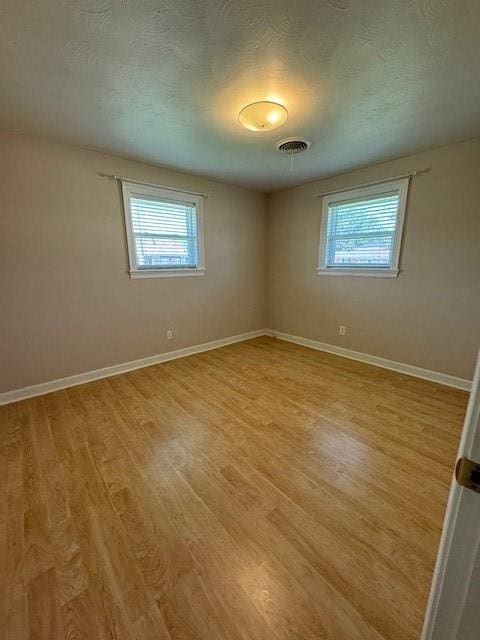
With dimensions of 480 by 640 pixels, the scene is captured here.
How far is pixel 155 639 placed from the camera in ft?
2.97

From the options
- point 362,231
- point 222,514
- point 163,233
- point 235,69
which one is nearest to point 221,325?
point 163,233

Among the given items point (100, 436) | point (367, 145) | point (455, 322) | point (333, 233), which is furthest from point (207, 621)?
point (333, 233)

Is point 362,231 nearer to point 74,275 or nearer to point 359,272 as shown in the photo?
point 359,272

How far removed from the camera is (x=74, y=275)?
2686 millimetres

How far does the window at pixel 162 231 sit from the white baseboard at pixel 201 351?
1.11 meters

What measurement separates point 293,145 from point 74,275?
2.56 metres

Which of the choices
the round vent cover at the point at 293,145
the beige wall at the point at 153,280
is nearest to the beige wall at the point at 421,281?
the beige wall at the point at 153,280

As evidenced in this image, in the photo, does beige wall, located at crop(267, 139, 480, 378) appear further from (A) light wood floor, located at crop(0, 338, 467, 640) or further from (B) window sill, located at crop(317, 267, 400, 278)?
(A) light wood floor, located at crop(0, 338, 467, 640)

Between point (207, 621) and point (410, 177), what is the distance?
3.80 m

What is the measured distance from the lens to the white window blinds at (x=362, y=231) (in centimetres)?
303

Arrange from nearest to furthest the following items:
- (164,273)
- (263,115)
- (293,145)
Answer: (263,115) → (293,145) → (164,273)

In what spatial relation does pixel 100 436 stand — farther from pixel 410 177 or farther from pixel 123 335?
pixel 410 177

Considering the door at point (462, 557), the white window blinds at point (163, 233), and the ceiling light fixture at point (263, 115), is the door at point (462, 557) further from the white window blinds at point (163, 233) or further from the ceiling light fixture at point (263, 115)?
the white window blinds at point (163, 233)

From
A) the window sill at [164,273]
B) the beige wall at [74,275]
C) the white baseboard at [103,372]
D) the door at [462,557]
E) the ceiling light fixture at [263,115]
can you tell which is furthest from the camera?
the window sill at [164,273]
